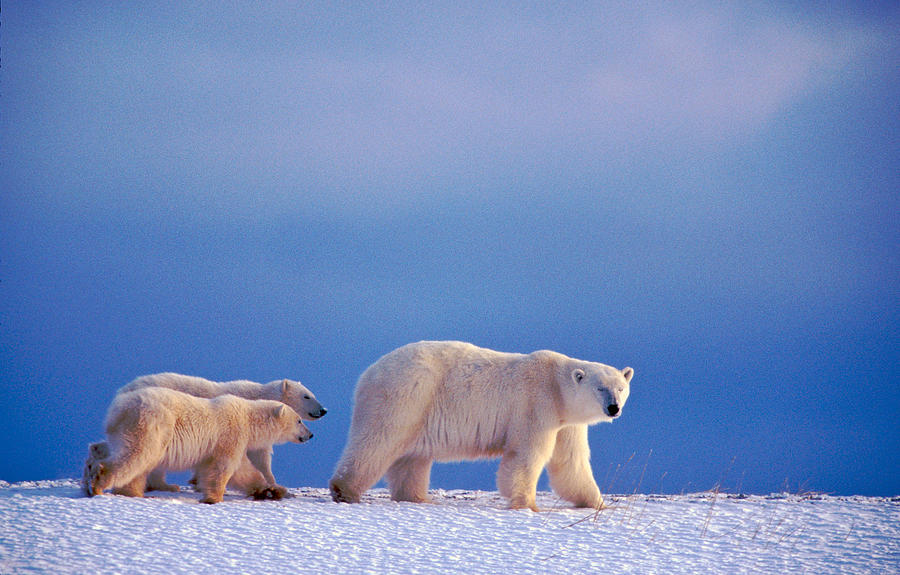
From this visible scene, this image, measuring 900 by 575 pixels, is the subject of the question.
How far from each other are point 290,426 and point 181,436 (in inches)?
56.3

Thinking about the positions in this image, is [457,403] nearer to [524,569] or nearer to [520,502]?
[520,502]

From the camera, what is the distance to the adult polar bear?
9.84m

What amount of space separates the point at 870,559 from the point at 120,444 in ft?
24.4

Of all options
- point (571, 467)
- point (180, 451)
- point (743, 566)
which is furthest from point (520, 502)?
point (180, 451)

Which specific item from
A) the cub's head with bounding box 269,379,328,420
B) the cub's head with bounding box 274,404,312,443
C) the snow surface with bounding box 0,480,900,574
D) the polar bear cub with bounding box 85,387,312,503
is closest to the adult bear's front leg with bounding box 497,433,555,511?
Answer: the snow surface with bounding box 0,480,900,574

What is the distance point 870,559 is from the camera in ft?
24.5

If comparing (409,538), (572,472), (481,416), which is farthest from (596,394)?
(409,538)

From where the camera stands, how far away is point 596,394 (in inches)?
386

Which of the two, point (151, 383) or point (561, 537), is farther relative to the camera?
point (151, 383)

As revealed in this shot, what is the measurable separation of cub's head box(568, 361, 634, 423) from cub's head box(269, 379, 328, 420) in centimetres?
364

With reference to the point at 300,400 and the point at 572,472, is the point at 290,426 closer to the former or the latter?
the point at 300,400

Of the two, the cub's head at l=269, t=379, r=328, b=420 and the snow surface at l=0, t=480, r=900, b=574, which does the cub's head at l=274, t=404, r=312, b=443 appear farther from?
the cub's head at l=269, t=379, r=328, b=420

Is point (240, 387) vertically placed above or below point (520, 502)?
above

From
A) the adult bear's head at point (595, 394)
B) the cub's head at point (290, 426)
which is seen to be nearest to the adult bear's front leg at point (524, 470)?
the adult bear's head at point (595, 394)
